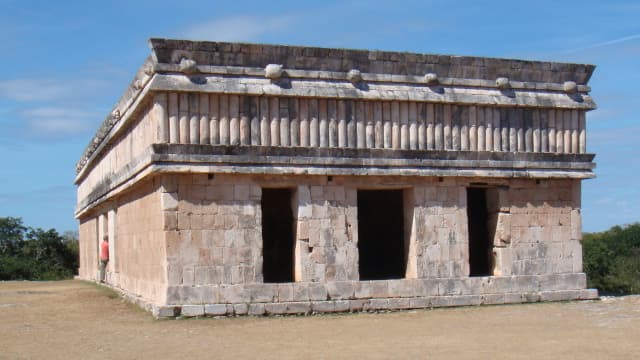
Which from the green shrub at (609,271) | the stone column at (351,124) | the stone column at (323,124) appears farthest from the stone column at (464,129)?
the green shrub at (609,271)

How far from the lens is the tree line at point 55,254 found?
2741cm

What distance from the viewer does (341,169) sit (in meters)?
15.5

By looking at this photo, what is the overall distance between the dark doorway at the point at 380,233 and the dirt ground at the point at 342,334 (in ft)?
17.2

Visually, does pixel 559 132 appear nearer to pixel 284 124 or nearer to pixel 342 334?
pixel 284 124

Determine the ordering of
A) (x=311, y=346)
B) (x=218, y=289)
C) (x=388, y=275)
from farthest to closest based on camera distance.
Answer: (x=388, y=275) < (x=218, y=289) < (x=311, y=346)

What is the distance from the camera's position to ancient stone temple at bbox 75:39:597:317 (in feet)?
48.0

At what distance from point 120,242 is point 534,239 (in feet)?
32.1

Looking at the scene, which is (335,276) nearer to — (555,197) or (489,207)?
(489,207)

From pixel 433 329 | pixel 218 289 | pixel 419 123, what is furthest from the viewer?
pixel 419 123

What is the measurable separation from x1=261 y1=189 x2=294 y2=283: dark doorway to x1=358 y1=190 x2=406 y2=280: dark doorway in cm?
179

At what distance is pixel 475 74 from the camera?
1683 centimetres

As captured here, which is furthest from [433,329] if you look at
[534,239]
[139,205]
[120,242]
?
[120,242]

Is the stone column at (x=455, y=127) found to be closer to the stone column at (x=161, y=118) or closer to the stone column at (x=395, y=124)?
the stone column at (x=395, y=124)

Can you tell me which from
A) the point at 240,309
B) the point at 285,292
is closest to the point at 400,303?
the point at 285,292
